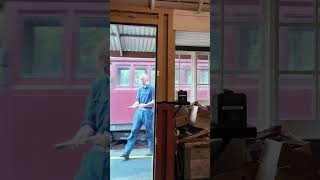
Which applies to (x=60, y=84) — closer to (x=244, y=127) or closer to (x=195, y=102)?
(x=244, y=127)

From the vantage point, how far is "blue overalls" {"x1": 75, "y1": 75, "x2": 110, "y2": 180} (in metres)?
1.70

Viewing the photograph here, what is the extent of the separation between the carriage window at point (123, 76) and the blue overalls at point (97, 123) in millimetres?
3932

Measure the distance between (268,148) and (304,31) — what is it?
0.86m

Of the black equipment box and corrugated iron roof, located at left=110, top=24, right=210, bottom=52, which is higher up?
corrugated iron roof, located at left=110, top=24, right=210, bottom=52

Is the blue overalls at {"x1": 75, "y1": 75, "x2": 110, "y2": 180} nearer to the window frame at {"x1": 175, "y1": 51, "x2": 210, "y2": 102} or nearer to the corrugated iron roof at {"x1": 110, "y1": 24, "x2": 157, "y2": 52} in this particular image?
the corrugated iron roof at {"x1": 110, "y1": 24, "x2": 157, "y2": 52}

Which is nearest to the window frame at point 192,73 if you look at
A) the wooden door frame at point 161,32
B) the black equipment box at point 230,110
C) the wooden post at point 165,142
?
the wooden door frame at point 161,32

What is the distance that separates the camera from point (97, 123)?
1.72 metres

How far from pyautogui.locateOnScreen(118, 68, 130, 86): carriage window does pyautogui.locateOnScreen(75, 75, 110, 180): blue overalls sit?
3.93 meters

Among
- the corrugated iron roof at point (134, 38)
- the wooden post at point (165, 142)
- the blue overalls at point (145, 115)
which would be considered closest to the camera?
the wooden post at point (165, 142)

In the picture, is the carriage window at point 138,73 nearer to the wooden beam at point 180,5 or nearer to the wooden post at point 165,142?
the wooden beam at point 180,5

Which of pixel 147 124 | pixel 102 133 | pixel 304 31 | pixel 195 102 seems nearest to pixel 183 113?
pixel 195 102

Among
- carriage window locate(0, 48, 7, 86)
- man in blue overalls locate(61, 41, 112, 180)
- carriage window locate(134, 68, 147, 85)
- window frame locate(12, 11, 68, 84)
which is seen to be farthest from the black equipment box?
carriage window locate(134, 68, 147, 85)

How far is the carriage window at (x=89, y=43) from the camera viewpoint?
173cm

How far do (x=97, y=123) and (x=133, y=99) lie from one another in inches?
168
